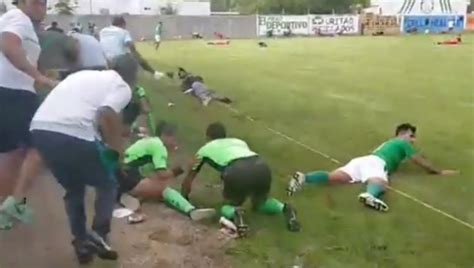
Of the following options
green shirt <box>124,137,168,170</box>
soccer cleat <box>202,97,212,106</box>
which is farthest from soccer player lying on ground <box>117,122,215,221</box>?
soccer cleat <box>202,97,212,106</box>

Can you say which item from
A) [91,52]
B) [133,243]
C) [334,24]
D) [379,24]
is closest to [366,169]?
[133,243]

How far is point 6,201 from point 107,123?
5.17ft

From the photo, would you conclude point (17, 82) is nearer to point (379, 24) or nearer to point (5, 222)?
point (5, 222)

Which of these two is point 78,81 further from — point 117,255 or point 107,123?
point 117,255

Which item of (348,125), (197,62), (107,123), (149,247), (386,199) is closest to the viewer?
(107,123)

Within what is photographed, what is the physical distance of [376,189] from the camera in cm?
775

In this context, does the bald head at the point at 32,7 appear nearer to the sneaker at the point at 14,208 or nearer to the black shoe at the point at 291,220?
the sneaker at the point at 14,208

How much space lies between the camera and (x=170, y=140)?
8.23 meters

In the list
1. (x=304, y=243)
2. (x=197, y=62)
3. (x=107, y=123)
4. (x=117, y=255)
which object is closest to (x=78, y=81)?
(x=107, y=123)

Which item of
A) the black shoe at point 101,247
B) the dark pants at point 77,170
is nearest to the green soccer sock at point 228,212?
the black shoe at point 101,247

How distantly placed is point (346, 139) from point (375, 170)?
3.37 m

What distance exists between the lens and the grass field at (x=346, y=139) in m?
6.19

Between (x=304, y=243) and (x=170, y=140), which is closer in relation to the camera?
(x=304, y=243)

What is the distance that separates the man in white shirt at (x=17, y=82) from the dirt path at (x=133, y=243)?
0.31 m
